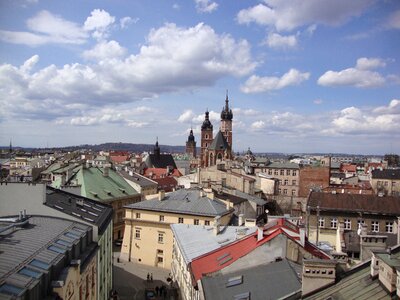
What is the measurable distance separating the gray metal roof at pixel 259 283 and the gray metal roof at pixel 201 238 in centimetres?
592

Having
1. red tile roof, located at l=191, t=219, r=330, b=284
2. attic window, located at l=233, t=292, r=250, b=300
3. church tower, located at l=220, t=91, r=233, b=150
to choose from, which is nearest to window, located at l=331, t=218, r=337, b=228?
red tile roof, located at l=191, t=219, r=330, b=284

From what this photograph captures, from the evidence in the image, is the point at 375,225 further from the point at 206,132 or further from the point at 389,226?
the point at 206,132

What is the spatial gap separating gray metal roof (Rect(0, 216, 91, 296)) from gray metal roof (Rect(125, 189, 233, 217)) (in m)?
19.0

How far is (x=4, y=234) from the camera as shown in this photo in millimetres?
18156

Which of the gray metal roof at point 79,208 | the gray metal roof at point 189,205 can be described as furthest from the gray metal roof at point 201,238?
the gray metal roof at point 189,205

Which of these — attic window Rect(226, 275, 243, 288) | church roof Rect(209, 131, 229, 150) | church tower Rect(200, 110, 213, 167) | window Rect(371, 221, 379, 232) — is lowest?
window Rect(371, 221, 379, 232)

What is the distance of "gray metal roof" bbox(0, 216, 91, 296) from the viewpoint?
14.5 metres

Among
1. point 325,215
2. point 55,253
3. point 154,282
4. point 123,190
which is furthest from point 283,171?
point 55,253

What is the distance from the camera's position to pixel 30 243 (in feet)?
59.0

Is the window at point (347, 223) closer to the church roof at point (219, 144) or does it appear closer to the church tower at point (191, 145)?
the church roof at point (219, 144)

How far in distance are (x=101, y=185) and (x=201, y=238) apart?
27931 mm

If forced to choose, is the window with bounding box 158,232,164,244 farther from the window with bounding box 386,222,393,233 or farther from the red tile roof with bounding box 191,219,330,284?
the window with bounding box 386,222,393,233

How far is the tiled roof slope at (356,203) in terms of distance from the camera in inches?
1640

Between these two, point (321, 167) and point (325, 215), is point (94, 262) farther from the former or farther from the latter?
point (321, 167)
